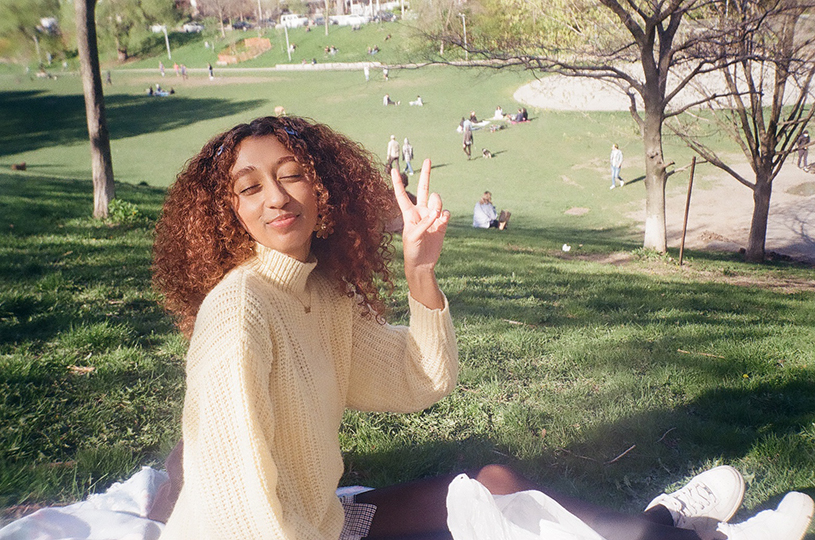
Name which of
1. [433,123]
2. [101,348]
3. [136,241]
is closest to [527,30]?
[136,241]

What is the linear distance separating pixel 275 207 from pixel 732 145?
22707 millimetres

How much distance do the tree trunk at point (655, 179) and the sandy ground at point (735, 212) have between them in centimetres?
159

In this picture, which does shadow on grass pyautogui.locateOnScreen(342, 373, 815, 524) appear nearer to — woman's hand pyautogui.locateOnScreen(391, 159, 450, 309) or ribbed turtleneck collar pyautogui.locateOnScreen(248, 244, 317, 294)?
woman's hand pyautogui.locateOnScreen(391, 159, 450, 309)

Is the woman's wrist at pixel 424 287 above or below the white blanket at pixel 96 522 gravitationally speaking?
above

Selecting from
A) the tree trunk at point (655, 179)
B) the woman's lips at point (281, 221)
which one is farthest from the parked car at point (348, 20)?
the woman's lips at point (281, 221)

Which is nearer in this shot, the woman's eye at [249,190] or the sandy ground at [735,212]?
the woman's eye at [249,190]

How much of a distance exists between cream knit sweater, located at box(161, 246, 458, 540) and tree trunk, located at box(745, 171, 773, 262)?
32.2 ft

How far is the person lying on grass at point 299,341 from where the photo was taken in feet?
3.92

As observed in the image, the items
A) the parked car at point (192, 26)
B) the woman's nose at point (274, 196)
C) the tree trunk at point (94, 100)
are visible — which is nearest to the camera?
the woman's nose at point (274, 196)

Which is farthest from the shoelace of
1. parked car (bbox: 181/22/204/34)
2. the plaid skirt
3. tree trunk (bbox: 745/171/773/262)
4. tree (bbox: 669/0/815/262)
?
parked car (bbox: 181/22/204/34)

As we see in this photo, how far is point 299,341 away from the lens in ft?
4.70

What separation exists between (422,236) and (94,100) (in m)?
6.27

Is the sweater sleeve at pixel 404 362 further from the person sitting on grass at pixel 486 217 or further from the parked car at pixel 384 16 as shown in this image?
the parked car at pixel 384 16

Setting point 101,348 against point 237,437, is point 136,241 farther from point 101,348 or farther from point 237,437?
point 237,437
